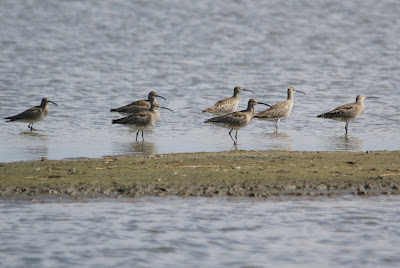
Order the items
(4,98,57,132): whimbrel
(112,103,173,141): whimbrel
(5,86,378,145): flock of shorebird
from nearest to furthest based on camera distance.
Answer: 1. (5,86,378,145): flock of shorebird
2. (112,103,173,141): whimbrel
3. (4,98,57,132): whimbrel

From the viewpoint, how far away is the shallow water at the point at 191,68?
15.0 meters

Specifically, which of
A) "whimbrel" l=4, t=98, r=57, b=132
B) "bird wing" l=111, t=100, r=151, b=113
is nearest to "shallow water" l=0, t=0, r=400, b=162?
"whimbrel" l=4, t=98, r=57, b=132

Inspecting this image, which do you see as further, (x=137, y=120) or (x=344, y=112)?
(x=344, y=112)

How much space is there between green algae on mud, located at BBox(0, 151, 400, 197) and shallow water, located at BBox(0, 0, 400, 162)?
178 centimetres

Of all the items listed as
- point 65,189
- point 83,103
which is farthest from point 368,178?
point 83,103

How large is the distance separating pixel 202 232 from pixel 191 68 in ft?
57.9

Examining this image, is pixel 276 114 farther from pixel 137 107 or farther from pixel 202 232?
pixel 202 232

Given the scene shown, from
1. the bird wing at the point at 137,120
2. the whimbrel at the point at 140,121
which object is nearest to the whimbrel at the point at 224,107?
the whimbrel at the point at 140,121

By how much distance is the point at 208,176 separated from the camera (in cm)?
1010

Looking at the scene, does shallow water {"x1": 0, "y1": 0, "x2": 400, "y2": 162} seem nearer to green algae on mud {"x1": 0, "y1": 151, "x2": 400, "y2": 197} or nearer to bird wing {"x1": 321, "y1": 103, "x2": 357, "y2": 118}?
bird wing {"x1": 321, "y1": 103, "x2": 357, "y2": 118}

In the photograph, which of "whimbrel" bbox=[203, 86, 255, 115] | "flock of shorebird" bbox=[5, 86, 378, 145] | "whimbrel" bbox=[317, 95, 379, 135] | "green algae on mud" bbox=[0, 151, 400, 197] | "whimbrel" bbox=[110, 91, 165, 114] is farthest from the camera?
"whimbrel" bbox=[203, 86, 255, 115]

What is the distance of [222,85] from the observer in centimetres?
2294

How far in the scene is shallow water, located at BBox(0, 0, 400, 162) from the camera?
589 inches

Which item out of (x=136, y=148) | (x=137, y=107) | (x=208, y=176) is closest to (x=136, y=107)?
(x=137, y=107)
